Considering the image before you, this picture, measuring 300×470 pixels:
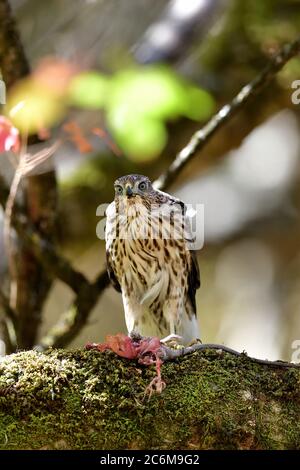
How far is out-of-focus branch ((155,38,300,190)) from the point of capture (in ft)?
18.3

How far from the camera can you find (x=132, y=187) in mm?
5195

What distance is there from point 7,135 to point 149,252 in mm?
1134

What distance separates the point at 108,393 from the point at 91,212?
12.3 feet

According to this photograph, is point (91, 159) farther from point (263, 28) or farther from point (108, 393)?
point (108, 393)

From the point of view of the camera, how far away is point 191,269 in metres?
5.55

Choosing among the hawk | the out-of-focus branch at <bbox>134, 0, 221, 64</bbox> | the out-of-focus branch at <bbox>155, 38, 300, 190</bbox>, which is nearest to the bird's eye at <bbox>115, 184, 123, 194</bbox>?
the hawk

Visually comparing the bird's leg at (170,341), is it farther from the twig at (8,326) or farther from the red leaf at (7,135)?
the twig at (8,326)

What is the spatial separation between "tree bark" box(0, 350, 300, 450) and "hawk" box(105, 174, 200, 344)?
5.08 feet

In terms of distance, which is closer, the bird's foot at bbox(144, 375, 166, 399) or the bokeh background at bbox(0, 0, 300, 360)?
the bird's foot at bbox(144, 375, 166, 399)

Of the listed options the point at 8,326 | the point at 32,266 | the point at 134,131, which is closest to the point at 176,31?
the point at 134,131

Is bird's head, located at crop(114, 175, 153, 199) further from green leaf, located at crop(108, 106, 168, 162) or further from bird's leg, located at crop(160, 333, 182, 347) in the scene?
bird's leg, located at crop(160, 333, 182, 347)
